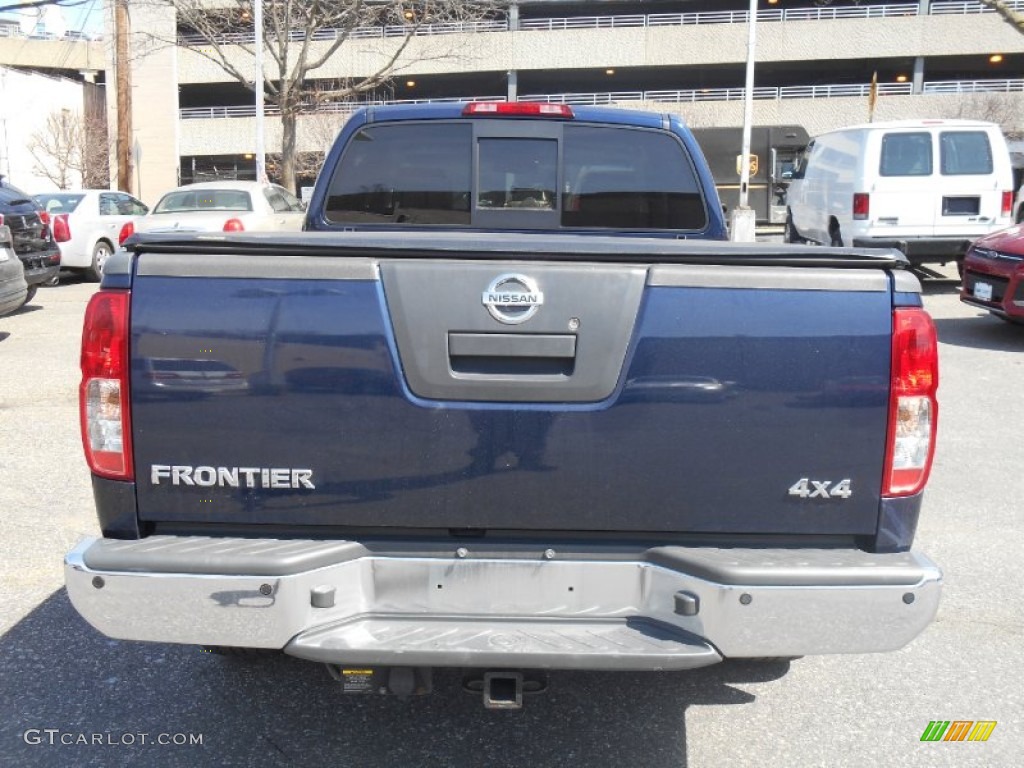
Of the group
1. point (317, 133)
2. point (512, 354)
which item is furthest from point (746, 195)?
point (317, 133)

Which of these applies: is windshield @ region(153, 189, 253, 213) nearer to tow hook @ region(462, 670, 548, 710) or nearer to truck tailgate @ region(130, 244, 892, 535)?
truck tailgate @ region(130, 244, 892, 535)

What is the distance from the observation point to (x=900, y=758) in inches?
129

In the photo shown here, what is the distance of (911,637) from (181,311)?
2.07 m

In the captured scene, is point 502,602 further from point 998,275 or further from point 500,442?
point 998,275

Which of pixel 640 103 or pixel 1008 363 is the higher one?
pixel 640 103

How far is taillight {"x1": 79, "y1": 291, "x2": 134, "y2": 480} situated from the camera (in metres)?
2.62

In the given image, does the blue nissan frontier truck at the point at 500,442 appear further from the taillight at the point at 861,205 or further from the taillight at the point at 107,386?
the taillight at the point at 861,205

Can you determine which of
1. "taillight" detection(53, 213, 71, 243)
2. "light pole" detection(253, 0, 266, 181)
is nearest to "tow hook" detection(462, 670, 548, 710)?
"taillight" detection(53, 213, 71, 243)

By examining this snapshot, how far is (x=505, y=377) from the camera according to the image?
2.62 metres

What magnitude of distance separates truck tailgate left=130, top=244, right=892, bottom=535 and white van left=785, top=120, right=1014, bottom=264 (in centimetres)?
1236

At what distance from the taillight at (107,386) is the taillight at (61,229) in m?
14.6

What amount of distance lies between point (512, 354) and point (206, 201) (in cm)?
1404

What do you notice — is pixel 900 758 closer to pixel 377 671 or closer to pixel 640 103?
pixel 377 671

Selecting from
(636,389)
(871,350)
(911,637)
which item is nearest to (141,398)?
(636,389)
